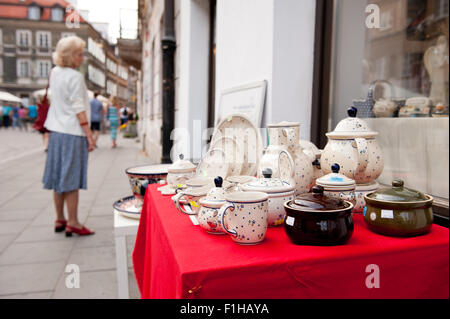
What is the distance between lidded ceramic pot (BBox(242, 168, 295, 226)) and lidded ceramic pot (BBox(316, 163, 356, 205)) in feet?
0.34

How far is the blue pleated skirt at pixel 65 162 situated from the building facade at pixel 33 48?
93.3ft

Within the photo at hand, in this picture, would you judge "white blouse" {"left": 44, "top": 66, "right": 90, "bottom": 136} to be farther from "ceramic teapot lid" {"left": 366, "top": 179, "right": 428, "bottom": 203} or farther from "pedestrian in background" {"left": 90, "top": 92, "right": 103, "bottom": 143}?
"pedestrian in background" {"left": 90, "top": 92, "right": 103, "bottom": 143}

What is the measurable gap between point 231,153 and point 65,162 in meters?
2.00

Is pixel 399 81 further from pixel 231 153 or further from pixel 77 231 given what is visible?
pixel 77 231

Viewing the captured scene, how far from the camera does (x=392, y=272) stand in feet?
2.82

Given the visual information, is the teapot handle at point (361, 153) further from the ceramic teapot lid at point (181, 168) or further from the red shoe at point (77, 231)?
the red shoe at point (77, 231)

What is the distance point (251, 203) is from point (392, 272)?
39 cm

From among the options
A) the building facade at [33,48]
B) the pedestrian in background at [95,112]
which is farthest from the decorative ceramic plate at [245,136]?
the building facade at [33,48]

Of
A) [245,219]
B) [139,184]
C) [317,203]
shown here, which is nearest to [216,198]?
[245,219]

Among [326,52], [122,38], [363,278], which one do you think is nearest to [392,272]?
[363,278]

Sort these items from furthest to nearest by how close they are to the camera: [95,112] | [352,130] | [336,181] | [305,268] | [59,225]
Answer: [95,112] < [59,225] < [352,130] < [336,181] < [305,268]

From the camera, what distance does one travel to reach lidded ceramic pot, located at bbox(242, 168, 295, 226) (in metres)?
1.00

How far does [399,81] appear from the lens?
71.4 inches

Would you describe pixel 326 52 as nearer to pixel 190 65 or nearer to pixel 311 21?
pixel 311 21
